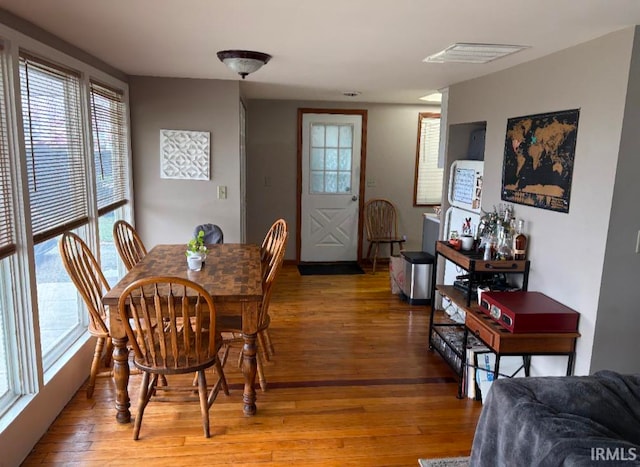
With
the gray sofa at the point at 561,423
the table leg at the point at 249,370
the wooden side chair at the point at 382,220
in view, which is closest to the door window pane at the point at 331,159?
the wooden side chair at the point at 382,220

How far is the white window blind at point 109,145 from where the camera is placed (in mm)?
3363

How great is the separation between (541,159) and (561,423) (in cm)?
179

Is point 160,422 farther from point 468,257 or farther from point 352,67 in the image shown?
point 352,67

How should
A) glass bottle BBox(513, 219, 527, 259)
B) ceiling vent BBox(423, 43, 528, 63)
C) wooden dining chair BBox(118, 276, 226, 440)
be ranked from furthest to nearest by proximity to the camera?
glass bottle BBox(513, 219, 527, 259) → ceiling vent BBox(423, 43, 528, 63) → wooden dining chair BBox(118, 276, 226, 440)

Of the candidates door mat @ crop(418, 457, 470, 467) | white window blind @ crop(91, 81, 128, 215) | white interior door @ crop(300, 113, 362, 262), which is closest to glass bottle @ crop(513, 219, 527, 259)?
door mat @ crop(418, 457, 470, 467)

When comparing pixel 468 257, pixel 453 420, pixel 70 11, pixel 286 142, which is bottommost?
pixel 453 420

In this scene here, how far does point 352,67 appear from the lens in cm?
343

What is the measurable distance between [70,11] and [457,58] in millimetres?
2200

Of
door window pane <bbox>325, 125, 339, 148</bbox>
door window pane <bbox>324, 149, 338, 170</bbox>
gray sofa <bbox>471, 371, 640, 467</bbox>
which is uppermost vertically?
door window pane <bbox>325, 125, 339, 148</bbox>

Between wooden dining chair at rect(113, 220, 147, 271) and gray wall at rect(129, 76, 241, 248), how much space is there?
0.55m

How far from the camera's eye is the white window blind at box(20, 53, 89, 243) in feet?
7.95

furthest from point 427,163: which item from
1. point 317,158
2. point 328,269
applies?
point 328,269

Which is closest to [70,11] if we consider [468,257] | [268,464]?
[268,464]

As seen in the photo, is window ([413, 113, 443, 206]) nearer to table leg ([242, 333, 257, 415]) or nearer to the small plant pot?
the small plant pot
